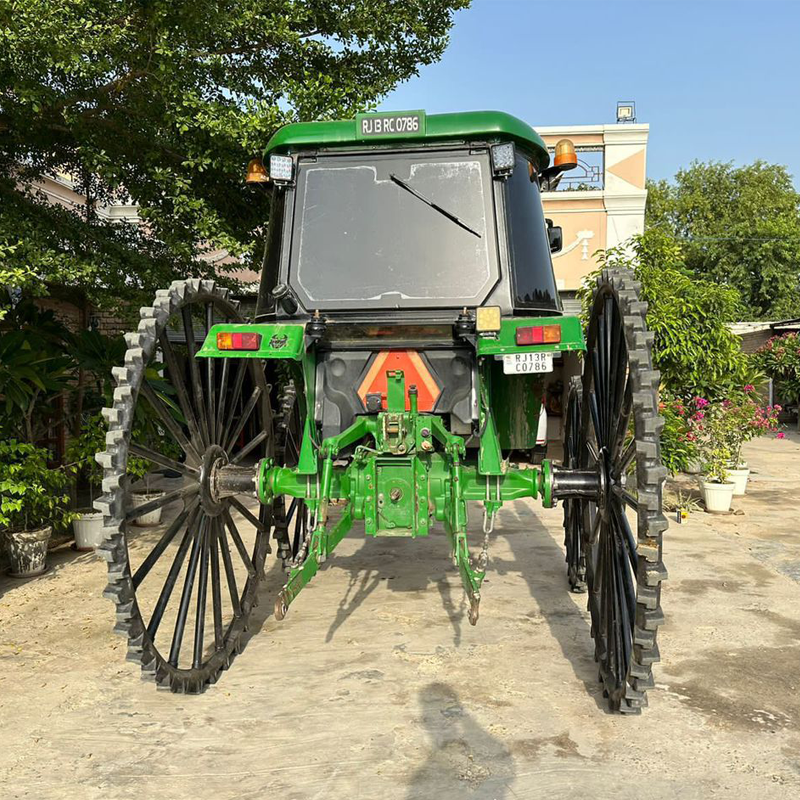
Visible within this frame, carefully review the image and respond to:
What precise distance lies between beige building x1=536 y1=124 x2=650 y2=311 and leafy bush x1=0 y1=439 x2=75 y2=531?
10.8 metres

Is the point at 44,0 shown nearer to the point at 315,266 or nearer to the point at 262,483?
the point at 315,266

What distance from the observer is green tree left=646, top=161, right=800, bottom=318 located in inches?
1147

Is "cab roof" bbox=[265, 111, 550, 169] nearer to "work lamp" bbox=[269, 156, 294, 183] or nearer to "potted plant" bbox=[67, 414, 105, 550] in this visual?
"work lamp" bbox=[269, 156, 294, 183]

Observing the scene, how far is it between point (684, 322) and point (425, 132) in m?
5.66

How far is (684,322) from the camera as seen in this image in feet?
28.3

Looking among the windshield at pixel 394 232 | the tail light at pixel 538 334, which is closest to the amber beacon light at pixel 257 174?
the windshield at pixel 394 232

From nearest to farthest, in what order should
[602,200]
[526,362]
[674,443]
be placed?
[526,362]
[674,443]
[602,200]

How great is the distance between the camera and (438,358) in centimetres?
398

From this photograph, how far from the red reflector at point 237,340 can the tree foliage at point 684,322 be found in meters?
5.56

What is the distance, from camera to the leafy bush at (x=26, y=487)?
5.27 m

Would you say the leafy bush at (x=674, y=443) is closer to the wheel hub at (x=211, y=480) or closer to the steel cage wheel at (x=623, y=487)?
the steel cage wheel at (x=623, y=487)

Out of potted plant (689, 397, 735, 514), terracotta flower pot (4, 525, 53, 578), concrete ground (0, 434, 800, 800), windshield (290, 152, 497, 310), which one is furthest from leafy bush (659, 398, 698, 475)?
terracotta flower pot (4, 525, 53, 578)

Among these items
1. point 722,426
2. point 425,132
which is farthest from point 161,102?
point 722,426

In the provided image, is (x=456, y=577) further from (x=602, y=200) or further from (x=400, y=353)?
(x=602, y=200)
